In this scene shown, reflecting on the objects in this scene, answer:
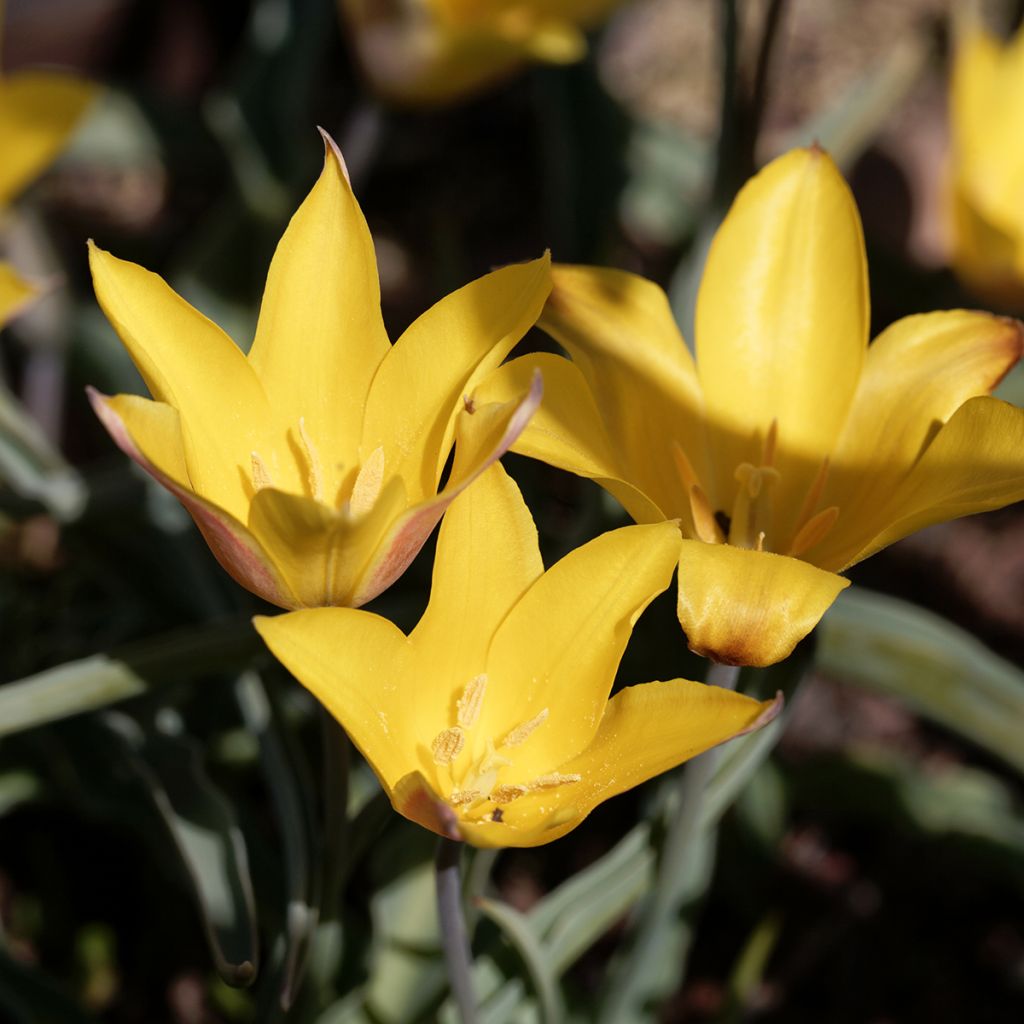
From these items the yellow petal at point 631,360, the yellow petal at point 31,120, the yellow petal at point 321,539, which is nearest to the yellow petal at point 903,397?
the yellow petal at point 631,360

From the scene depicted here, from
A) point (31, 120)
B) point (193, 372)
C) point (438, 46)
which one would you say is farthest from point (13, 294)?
point (438, 46)

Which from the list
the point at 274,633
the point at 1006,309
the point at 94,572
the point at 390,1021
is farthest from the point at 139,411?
the point at 1006,309

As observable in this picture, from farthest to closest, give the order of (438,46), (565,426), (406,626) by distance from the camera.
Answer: (438,46)
(406,626)
(565,426)

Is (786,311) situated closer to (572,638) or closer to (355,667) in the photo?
(572,638)

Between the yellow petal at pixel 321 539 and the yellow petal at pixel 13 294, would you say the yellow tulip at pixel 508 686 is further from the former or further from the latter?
the yellow petal at pixel 13 294

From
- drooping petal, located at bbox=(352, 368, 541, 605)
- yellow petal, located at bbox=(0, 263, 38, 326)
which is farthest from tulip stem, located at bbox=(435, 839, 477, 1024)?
yellow petal, located at bbox=(0, 263, 38, 326)

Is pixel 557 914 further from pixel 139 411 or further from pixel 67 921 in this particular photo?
pixel 67 921
